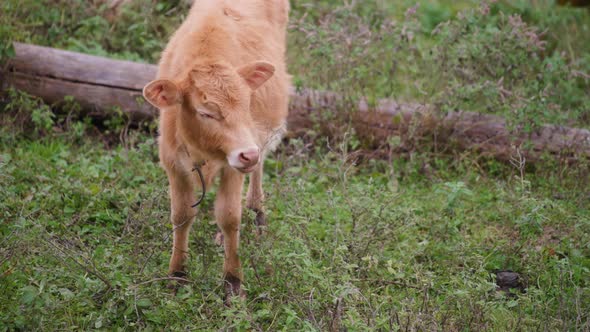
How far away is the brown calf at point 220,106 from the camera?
15.4 feet

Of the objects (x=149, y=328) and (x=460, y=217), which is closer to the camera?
(x=149, y=328)

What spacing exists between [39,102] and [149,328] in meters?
3.85

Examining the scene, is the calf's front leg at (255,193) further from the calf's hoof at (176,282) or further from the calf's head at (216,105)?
the calf's head at (216,105)

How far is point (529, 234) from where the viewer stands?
593 cm

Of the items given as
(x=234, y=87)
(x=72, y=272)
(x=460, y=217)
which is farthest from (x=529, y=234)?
(x=72, y=272)

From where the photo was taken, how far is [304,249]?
16.4ft

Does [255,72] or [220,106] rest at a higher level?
[255,72]

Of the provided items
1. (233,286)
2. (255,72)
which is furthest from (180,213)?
(255,72)

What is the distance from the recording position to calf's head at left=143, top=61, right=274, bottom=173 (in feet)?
15.2

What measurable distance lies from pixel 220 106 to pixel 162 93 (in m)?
0.39

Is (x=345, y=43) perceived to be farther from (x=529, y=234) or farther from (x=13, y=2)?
(x=13, y=2)

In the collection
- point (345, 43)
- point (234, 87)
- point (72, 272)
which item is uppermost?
point (234, 87)

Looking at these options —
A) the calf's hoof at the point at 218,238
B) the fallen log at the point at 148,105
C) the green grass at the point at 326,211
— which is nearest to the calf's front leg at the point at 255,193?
the green grass at the point at 326,211

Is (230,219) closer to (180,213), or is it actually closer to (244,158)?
(180,213)
